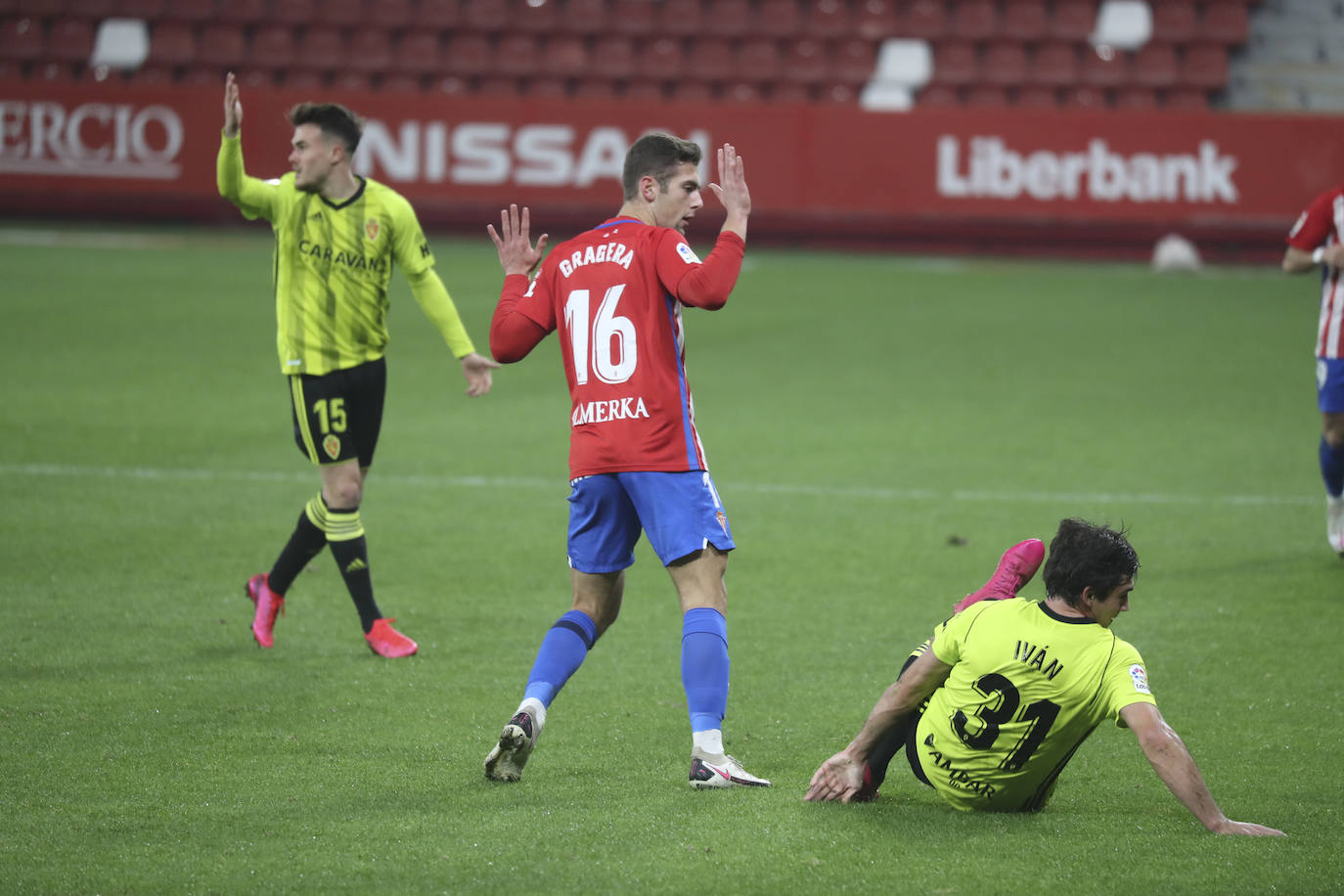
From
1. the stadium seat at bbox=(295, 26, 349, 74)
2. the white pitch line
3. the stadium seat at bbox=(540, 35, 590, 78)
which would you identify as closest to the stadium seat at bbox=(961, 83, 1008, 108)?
the stadium seat at bbox=(540, 35, 590, 78)

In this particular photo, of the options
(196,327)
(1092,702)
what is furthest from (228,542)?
(196,327)

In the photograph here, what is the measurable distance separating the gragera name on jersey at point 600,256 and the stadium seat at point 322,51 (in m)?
19.7

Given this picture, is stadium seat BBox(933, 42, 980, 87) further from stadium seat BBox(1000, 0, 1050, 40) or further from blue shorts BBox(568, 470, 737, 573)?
blue shorts BBox(568, 470, 737, 573)

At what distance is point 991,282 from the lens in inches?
708

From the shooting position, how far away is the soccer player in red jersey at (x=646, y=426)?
164 inches

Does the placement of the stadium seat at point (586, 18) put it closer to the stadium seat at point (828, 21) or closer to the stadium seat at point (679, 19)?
the stadium seat at point (679, 19)

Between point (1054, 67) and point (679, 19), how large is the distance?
220 inches

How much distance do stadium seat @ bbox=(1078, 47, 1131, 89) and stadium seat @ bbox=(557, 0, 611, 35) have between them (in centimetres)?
702

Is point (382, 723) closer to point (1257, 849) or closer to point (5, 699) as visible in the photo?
point (5, 699)

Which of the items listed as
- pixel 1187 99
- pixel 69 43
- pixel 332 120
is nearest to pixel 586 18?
pixel 69 43

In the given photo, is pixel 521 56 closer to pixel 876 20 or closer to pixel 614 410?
pixel 876 20

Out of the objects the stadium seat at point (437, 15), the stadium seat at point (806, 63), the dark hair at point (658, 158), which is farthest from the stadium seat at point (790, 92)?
the dark hair at point (658, 158)

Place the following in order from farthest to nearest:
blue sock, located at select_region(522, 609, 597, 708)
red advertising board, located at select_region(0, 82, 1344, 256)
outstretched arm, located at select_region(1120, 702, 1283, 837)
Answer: red advertising board, located at select_region(0, 82, 1344, 256)
blue sock, located at select_region(522, 609, 597, 708)
outstretched arm, located at select_region(1120, 702, 1283, 837)

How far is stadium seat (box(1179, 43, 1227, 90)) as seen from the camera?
69.9 feet
